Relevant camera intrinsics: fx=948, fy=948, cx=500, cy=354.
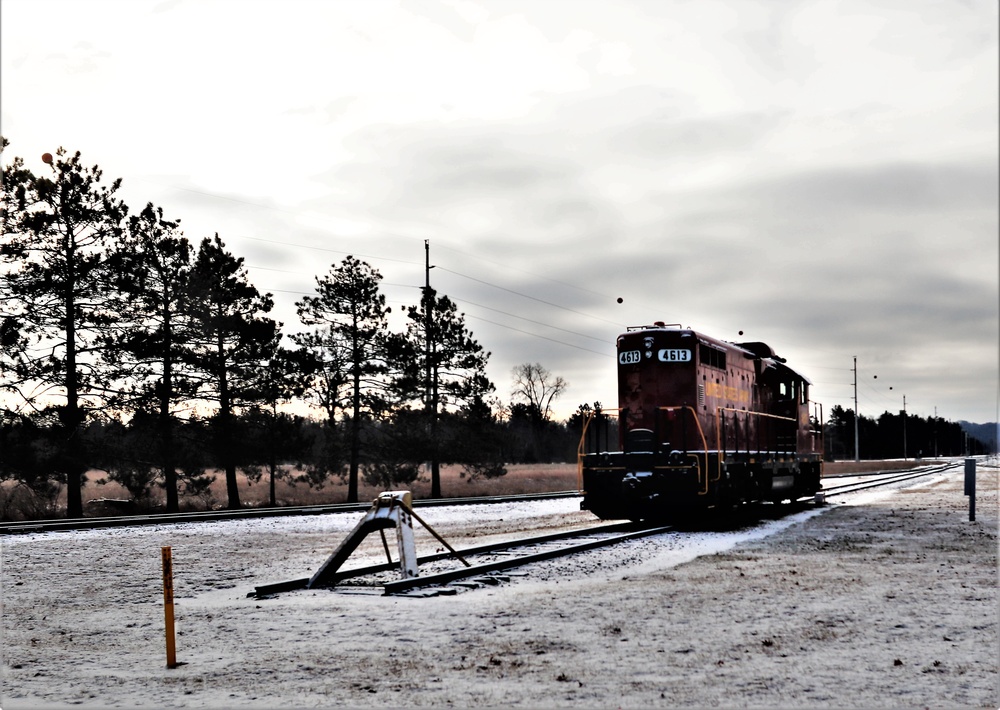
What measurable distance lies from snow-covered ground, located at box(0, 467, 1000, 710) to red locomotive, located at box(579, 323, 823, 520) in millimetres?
3326

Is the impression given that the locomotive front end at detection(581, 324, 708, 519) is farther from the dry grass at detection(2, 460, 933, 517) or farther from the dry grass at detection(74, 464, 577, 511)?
the dry grass at detection(74, 464, 577, 511)

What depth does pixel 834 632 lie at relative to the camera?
951cm

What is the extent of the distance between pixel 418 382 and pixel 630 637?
1385 inches

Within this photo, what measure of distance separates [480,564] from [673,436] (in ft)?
28.1

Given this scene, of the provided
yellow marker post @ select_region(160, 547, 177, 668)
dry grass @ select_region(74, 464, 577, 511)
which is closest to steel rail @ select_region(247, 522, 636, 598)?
yellow marker post @ select_region(160, 547, 177, 668)

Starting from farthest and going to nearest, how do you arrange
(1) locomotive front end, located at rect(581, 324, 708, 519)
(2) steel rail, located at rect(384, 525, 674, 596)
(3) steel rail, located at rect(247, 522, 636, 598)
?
(1) locomotive front end, located at rect(581, 324, 708, 519) < (3) steel rail, located at rect(247, 522, 636, 598) < (2) steel rail, located at rect(384, 525, 674, 596)

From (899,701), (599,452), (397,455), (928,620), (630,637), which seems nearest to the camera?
(899,701)

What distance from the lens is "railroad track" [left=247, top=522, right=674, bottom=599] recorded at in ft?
41.0

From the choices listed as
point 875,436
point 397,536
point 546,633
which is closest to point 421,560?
point 397,536

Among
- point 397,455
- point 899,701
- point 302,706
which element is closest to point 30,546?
point 302,706

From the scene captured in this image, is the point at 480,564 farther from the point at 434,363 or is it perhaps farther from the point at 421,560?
the point at 434,363

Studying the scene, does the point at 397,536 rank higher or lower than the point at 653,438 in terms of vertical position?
lower

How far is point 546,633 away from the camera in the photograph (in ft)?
31.5

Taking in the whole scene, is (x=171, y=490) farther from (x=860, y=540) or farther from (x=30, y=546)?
(x=860, y=540)
